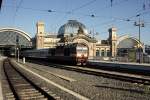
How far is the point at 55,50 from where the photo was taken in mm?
59281

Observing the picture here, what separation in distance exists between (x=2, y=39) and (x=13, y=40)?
7057 millimetres

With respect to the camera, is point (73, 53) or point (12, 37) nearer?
point (73, 53)

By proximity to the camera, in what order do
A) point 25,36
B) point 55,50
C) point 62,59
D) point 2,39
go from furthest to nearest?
point 25,36 → point 2,39 → point 55,50 → point 62,59

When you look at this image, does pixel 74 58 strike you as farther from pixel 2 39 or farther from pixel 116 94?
pixel 2 39

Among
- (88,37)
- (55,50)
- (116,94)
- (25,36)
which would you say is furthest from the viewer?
(25,36)

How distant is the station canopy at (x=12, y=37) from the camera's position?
541 ft

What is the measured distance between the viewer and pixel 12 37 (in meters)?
170

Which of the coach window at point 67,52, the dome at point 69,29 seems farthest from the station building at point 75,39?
the coach window at point 67,52

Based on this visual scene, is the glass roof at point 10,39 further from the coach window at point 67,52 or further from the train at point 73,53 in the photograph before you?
the coach window at point 67,52

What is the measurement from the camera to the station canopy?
541ft

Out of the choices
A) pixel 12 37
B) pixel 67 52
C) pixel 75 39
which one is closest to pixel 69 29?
pixel 75 39

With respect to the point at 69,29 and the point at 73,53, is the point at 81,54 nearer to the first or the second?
the point at 73,53

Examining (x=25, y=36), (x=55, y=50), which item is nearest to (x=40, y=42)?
(x=25, y=36)

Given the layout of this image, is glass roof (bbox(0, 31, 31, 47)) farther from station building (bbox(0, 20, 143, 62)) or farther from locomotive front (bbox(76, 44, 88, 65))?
locomotive front (bbox(76, 44, 88, 65))
